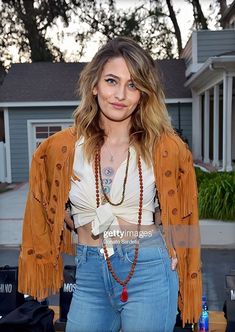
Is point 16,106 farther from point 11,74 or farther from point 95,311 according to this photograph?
point 95,311

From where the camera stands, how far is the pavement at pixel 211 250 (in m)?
3.05

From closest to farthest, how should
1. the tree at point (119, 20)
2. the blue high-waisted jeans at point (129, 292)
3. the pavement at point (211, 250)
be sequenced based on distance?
the blue high-waisted jeans at point (129, 292), the pavement at point (211, 250), the tree at point (119, 20)

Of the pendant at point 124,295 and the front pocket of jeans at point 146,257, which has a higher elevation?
the front pocket of jeans at point 146,257

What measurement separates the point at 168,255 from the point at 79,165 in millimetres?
360

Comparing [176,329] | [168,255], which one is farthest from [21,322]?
[168,255]

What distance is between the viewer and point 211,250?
164 inches

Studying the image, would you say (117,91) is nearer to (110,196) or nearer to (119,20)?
(110,196)

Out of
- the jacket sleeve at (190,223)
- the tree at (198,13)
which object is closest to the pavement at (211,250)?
the jacket sleeve at (190,223)

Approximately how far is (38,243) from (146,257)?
1.10ft

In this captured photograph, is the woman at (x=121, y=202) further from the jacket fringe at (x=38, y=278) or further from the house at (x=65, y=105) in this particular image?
the house at (x=65, y=105)

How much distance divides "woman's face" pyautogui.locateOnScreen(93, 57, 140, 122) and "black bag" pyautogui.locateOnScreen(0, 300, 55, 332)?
3.42 ft

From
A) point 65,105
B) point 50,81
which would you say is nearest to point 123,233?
point 65,105

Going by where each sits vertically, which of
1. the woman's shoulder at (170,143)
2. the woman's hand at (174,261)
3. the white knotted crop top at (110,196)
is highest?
the woman's shoulder at (170,143)

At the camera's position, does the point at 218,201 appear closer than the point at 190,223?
No
